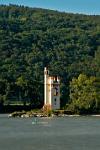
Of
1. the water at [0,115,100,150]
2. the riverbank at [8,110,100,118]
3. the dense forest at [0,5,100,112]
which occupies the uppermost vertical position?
the dense forest at [0,5,100,112]

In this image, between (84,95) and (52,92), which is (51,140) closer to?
(84,95)

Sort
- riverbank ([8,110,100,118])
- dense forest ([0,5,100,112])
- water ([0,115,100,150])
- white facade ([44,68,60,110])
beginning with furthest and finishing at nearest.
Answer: white facade ([44,68,60,110]) < dense forest ([0,5,100,112]) < riverbank ([8,110,100,118]) < water ([0,115,100,150])

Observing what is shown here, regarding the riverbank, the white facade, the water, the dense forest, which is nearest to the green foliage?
the dense forest

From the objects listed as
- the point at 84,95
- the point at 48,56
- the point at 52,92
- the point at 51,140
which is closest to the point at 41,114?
the point at 84,95

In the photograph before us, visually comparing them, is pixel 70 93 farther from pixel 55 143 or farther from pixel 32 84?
pixel 55 143

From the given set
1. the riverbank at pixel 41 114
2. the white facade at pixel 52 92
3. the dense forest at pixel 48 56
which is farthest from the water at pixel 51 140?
the white facade at pixel 52 92

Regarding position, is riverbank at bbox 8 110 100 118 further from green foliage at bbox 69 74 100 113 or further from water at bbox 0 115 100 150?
water at bbox 0 115 100 150

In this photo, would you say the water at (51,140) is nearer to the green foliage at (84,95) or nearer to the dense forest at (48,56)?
the green foliage at (84,95)
